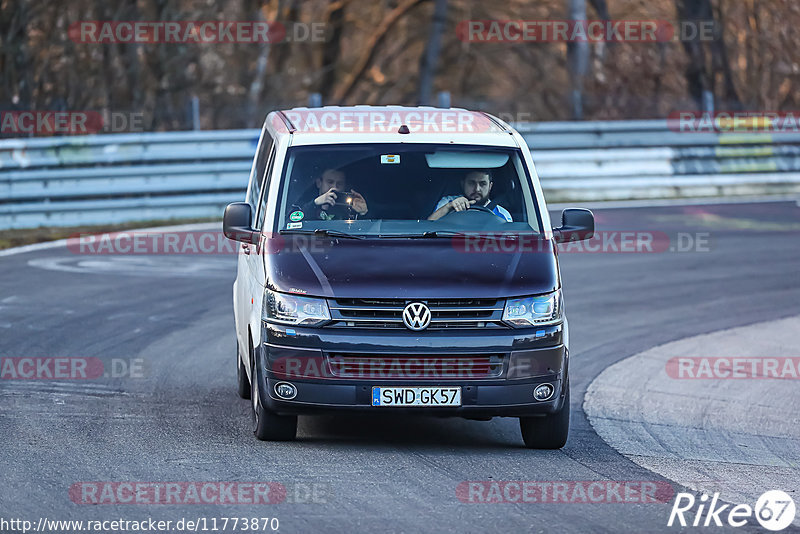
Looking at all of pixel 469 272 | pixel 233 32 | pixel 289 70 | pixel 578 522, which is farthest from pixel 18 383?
pixel 289 70

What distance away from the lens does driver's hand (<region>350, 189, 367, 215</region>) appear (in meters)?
9.22

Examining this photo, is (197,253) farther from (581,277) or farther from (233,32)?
(233,32)

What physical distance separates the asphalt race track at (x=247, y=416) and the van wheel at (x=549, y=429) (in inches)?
4.2

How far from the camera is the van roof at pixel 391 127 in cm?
953

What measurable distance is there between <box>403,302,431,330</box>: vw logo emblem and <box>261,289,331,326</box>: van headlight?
0.44 m

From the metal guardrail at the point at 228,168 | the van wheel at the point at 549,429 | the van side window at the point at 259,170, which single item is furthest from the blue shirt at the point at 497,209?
the metal guardrail at the point at 228,168

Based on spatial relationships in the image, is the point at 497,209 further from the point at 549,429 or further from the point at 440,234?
the point at 549,429

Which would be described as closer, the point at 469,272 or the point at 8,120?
the point at 469,272

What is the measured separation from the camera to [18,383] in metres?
10.7

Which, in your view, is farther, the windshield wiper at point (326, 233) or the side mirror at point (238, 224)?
the side mirror at point (238, 224)

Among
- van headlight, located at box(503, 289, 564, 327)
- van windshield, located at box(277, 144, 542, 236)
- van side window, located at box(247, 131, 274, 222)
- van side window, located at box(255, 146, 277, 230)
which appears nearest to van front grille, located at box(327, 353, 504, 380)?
van headlight, located at box(503, 289, 564, 327)

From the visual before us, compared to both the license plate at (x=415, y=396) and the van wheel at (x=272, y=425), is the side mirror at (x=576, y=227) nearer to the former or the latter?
the license plate at (x=415, y=396)

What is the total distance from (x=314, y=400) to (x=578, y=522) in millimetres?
1954

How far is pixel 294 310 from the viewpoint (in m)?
8.41
